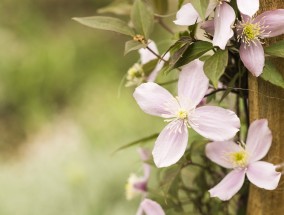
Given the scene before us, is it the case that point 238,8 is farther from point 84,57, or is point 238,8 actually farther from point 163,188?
point 84,57

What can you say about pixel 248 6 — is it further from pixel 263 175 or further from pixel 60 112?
pixel 60 112

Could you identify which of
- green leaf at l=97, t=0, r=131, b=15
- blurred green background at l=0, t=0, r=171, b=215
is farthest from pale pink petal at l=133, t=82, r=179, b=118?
blurred green background at l=0, t=0, r=171, b=215

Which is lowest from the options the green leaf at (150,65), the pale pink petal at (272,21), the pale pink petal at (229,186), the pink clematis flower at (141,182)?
the pink clematis flower at (141,182)

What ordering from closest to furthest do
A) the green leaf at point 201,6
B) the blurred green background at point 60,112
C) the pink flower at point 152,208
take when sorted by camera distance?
the green leaf at point 201,6 < the pink flower at point 152,208 < the blurred green background at point 60,112

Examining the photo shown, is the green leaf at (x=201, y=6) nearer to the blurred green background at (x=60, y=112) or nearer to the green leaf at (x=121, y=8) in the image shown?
the green leaf at (x=121, y=8)

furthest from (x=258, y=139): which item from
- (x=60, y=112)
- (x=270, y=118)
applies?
(x=60, y=112)

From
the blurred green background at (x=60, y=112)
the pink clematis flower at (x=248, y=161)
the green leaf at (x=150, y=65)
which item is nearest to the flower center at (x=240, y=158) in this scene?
the pink clematis flower at (x=248, y=161)

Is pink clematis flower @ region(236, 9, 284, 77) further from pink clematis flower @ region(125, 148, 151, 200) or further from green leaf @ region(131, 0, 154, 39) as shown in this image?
pink clematis flower @ region(125, 148, 151, 200)
